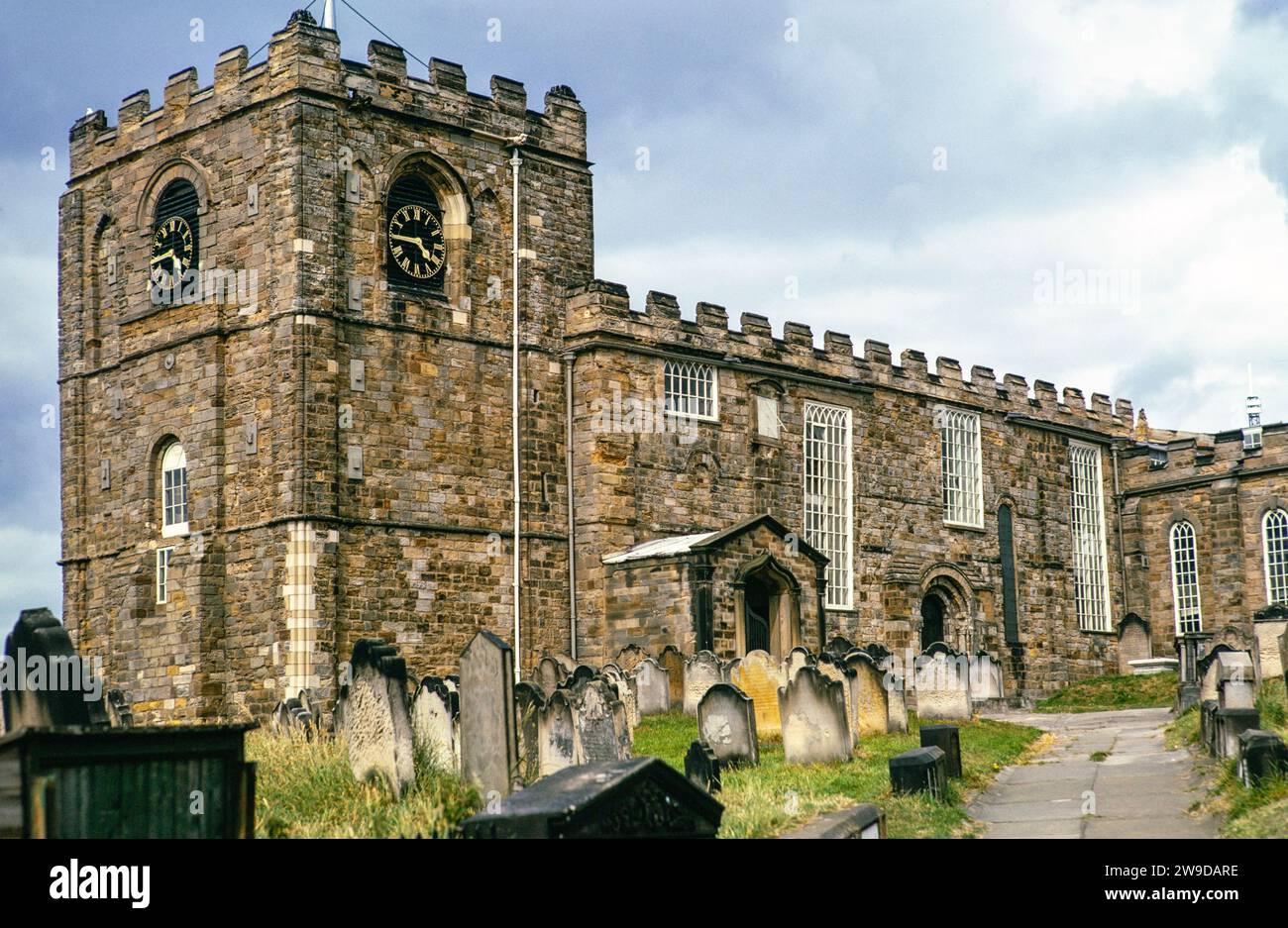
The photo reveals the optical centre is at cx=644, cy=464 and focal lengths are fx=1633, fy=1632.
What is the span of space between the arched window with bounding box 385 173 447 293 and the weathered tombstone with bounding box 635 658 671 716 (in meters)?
8.80

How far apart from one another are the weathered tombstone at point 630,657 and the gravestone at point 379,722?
14.8 metres

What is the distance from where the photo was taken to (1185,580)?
44438 millimetres

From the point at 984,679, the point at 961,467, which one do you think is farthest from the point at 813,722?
the point at 961,467

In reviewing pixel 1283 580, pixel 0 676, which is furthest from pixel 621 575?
pixel 1283 580

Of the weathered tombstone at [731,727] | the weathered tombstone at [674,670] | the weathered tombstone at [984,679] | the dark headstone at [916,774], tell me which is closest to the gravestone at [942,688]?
the weathered tombstone at [674,670]

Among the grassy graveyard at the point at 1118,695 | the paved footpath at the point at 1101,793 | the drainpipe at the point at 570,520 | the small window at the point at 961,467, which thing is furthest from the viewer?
the small window at the point at 961,467

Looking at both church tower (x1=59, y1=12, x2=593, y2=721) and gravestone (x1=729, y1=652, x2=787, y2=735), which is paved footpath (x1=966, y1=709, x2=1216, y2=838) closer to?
gravestone (x1=729, y1=652, x2=787, y2=735)

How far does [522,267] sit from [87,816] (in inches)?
928

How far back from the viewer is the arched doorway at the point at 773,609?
32375mm

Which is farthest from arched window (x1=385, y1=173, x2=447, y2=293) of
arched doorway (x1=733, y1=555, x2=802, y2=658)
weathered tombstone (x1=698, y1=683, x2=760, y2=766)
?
weathered tombstone (x1=698, y1=683, x2=760, y2=766)

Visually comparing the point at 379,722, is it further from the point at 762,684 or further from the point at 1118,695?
the point at 1118,695

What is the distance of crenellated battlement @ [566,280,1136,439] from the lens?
3294 centimetres

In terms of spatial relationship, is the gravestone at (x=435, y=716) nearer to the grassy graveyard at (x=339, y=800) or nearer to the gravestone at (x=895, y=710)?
the grassy graveyard at (x=339, y=800)
